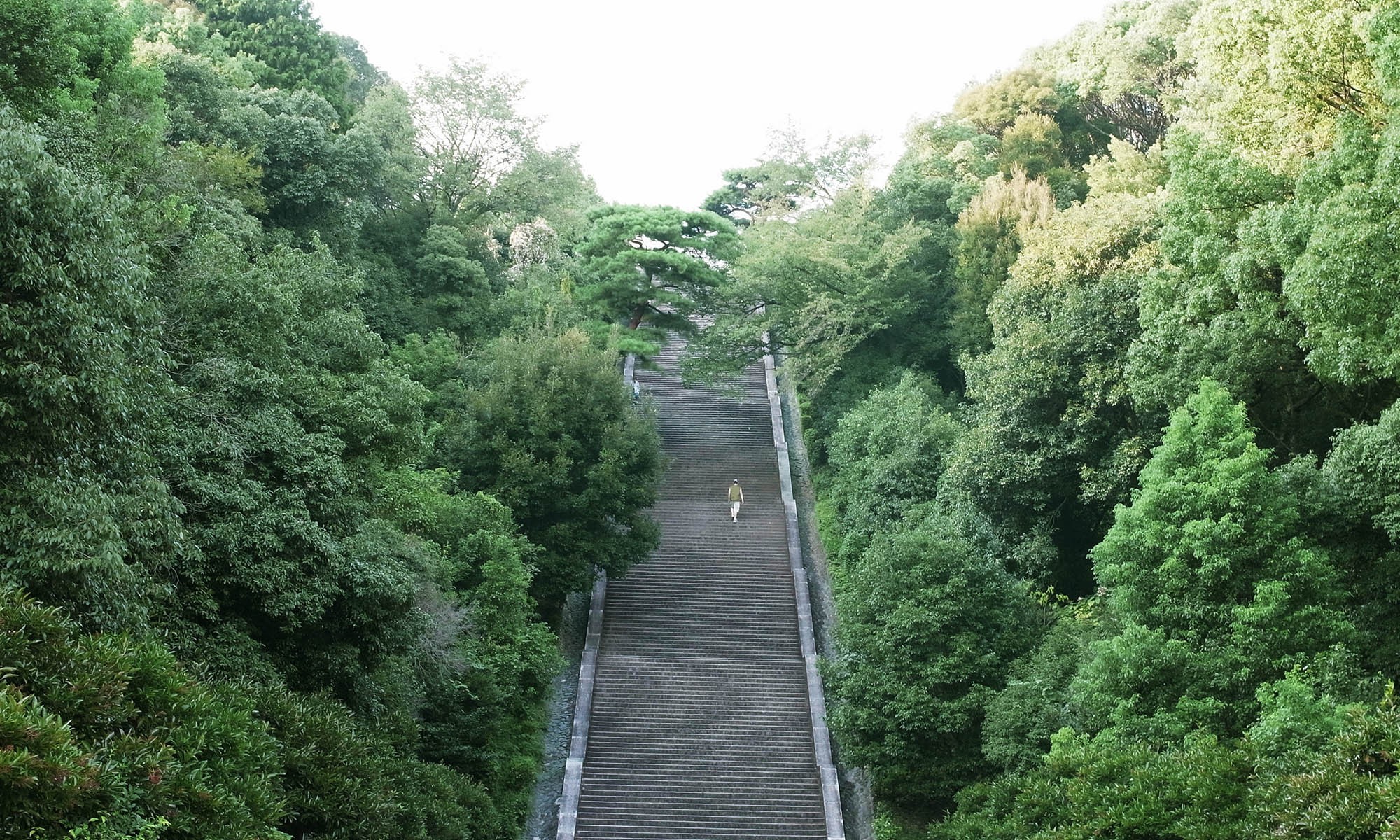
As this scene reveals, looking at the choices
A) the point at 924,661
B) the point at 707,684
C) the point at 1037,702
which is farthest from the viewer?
the point at 707,684

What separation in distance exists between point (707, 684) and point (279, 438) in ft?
39.4

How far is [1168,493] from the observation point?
54.1 ft

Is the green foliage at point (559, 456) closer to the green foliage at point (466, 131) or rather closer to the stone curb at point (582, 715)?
the stone curb at point (582, 715)

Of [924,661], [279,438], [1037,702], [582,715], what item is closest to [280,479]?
[279,438]

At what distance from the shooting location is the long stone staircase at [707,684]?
20938mm

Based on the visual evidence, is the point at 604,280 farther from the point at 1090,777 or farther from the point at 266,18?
the point at 1090,777

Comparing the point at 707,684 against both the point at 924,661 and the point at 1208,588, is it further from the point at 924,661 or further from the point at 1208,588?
the point at 1208,588

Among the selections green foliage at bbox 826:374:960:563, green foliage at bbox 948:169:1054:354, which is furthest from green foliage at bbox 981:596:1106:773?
green foliage at bbox 948:169:1054:354

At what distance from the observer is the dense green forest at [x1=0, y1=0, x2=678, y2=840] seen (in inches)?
392

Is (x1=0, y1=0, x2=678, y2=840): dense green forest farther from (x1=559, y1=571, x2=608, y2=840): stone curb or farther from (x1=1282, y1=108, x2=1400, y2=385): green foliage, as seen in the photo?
(x1=1282, y1=108, x2=1400, y2=385): green foliage

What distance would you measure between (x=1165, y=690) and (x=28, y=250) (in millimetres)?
13792

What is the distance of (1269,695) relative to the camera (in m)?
14.2

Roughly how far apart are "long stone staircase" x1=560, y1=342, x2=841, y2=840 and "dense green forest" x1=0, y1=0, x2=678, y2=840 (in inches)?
61.7

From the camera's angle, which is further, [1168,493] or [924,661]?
[924,661]
